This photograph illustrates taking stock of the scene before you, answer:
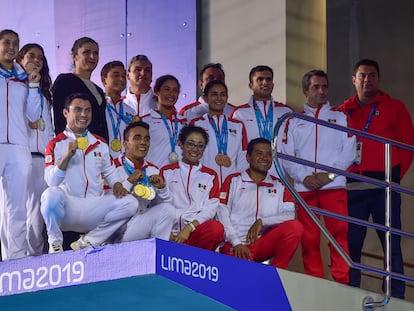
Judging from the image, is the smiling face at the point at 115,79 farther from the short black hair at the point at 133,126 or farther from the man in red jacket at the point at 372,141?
the man in red jacket at the point at 372,141

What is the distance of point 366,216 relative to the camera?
30.5ft

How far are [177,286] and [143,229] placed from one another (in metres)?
0.98

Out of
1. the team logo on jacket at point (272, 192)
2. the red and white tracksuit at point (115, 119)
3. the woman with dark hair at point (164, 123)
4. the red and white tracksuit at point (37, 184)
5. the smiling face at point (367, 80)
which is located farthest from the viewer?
the smiling face at point (367, 80)

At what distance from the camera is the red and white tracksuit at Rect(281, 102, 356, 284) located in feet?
29.6

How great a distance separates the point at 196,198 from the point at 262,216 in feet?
1.61

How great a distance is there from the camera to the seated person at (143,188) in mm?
8188

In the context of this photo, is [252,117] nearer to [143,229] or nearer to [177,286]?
[143,229]

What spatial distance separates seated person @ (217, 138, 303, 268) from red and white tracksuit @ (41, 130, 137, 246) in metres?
0.88

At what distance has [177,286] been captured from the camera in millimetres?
7266

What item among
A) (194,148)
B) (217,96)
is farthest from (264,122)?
(194,148)

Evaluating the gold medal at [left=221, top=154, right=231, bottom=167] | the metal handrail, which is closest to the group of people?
the gold medal at [left=221, top=154, right=231, bottom=167]

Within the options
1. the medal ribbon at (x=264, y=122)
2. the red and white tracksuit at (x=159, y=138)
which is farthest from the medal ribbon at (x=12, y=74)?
the medal ribbon at (x=264, y=122)

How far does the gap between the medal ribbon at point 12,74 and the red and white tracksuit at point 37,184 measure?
219mm

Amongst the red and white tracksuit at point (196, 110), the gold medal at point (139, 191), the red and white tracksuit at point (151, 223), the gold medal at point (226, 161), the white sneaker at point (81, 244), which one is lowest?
the white sneaker at point (81, 244)
